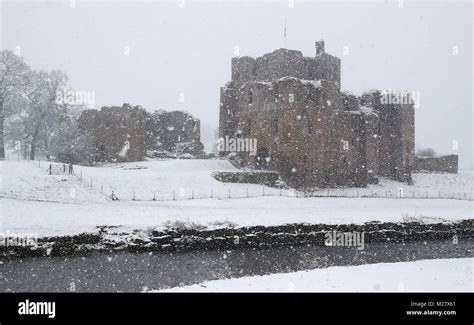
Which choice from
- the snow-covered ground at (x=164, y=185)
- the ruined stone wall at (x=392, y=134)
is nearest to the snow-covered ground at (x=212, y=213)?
the snow-covered ground at (x=164, y=185)

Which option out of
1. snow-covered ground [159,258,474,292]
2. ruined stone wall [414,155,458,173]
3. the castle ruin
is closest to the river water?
snow-covered ground [159,258,474,292]

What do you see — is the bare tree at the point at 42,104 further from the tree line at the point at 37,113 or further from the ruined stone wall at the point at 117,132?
the ruined stone wall at the point at 117,132

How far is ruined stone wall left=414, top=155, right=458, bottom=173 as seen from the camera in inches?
2232

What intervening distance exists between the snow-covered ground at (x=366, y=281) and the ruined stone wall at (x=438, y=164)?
48514mm

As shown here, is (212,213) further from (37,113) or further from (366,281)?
(37,113)

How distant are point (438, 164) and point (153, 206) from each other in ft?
155

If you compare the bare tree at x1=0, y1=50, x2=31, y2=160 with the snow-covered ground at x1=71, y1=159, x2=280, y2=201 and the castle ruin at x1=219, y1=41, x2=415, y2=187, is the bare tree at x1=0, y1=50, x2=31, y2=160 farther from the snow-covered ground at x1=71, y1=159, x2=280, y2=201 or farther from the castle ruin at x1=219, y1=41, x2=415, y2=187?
the castle ruin at x1=219, y1=41, x2=415, y2=187

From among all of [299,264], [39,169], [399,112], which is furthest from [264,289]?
[399,112]

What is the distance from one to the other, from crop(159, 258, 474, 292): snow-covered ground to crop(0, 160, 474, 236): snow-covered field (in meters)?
9.14

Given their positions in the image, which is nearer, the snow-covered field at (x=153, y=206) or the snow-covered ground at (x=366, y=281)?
the snow-covered ground at (x=366, y=281)

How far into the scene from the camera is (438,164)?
56.9 m

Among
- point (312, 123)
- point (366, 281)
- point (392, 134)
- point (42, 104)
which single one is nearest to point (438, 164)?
point (392, 134)

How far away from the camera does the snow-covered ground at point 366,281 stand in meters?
9.23
